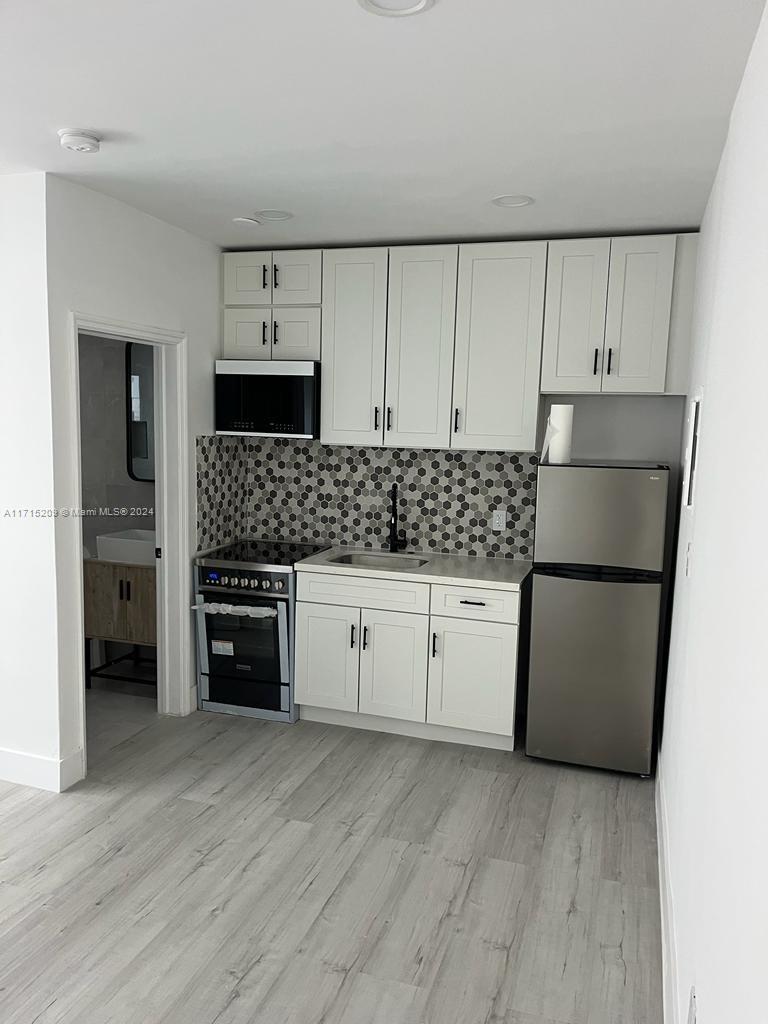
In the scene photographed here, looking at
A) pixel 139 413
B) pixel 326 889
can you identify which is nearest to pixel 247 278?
pixel 139 413

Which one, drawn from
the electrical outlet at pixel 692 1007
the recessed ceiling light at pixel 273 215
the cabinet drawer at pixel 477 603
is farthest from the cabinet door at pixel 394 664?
the electrical outlet at pixel 692 1007

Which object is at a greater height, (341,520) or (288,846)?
(341,520)

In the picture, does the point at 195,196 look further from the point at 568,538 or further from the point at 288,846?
the point at 288,846

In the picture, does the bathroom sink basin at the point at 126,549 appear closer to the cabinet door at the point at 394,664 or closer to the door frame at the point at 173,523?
the door frame at the point at 173,523

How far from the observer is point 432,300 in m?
4.16

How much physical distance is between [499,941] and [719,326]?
203cm

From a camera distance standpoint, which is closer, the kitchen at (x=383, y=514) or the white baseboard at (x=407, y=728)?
the kitchen at (x=383, y=514)

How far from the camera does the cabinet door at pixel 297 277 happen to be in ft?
14.3

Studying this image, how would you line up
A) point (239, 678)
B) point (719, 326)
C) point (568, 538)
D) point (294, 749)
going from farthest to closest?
point (239, 678) < point (294, 749) < point (568, 538) < point (719, 326)

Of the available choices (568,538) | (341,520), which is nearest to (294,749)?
(341,520)

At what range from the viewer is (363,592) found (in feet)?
13.7

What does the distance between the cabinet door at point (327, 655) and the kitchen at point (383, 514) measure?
2 centimetres

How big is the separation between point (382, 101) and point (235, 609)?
9.08ft

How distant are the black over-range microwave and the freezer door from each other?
155cm
